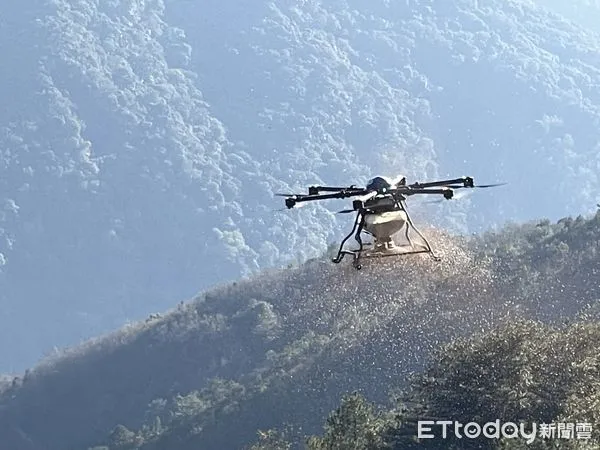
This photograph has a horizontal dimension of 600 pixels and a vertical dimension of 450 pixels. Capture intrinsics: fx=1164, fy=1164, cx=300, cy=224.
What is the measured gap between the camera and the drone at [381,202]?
22.0 m

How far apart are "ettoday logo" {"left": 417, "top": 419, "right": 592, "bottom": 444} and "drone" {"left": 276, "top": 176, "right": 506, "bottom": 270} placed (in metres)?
11.8

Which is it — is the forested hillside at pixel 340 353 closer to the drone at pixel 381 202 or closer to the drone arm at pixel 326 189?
the drone at pixel 381 202

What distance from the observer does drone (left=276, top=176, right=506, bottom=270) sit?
72.1ft

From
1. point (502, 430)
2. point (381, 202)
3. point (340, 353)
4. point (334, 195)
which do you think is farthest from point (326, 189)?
point (340, 353)

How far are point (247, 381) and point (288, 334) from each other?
604 inches

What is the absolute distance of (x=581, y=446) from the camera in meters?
31.3

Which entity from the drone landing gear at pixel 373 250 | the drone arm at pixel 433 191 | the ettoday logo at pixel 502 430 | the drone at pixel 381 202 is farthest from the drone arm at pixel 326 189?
the ettoday logo at pixel 502 430

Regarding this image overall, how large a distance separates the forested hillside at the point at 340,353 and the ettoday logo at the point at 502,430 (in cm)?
51

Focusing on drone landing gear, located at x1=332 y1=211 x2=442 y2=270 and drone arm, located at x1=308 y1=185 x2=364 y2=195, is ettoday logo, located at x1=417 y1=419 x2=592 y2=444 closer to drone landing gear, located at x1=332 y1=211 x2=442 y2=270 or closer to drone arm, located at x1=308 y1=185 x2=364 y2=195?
drone landing gear, located at x1=332 y1=211 x2=442 y2=270

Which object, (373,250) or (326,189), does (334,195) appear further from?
(373,250)

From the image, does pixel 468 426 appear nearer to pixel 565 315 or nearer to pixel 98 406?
pixel 565 315

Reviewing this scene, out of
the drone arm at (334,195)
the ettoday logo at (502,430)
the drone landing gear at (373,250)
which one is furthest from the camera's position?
the ettoday logo at (502,430)

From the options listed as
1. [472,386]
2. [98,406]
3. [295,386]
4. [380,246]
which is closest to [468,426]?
[472,386]

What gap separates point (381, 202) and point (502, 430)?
1761 centimetres
